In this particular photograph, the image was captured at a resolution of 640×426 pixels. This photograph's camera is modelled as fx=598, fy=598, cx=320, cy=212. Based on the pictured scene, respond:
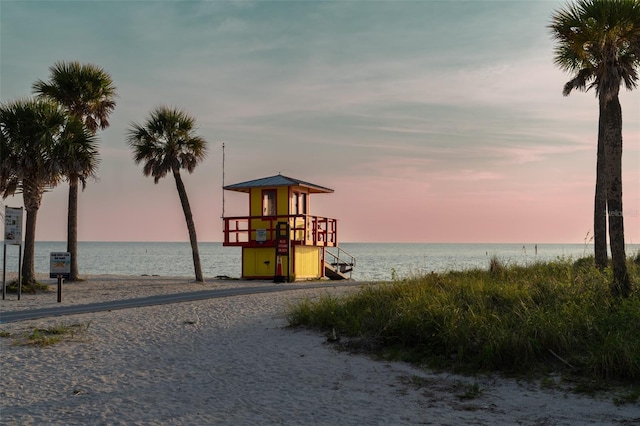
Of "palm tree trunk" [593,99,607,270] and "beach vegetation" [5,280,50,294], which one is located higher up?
"palm tree trunk" [593,99,607,270]

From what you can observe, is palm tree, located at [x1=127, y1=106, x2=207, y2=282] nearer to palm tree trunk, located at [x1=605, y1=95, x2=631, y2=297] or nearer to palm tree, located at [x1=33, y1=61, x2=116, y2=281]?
palm tree, located at [x1=33, y1=61, x2=116, y2=281]

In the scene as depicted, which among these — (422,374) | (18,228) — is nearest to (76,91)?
(18,228)

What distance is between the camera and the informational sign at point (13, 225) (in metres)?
19.5

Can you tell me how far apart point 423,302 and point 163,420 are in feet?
21.0

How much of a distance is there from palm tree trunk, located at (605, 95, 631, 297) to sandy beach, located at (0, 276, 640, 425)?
218 inches

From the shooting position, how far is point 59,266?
61.1ft

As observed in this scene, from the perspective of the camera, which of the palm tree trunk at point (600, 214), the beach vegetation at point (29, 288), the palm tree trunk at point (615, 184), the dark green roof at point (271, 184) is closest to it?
the palm tree trunk at point (615, 184)

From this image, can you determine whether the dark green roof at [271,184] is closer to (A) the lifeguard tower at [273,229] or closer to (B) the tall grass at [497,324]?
(A) the lifeguard tower at [273,229]

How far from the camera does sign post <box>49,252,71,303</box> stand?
1842cm

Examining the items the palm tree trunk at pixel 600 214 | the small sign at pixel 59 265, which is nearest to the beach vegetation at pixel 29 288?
the small sign at pixel 59 265

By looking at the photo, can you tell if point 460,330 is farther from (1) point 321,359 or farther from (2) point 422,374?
(1) point 321,359

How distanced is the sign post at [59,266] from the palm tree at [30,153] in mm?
3810

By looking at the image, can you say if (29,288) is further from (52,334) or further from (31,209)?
(52,334)

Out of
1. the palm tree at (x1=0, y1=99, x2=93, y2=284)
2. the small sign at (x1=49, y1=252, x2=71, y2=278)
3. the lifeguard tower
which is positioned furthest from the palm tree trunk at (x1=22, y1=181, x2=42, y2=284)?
the lifeguard tower
